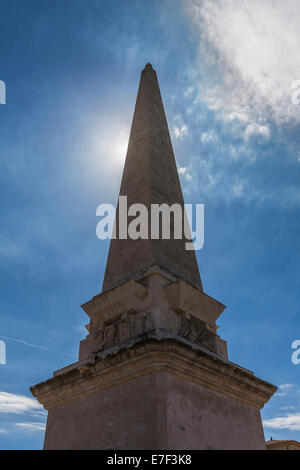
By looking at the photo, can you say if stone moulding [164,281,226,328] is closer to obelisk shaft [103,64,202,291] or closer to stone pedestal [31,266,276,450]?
stone pedestal [31,266,276,450]

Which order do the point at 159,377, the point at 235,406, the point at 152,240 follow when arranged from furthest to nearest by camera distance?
the point at 152,240
the point at 235,406
the point at 159,377

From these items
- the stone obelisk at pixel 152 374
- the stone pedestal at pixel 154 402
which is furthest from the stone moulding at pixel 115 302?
the stone pedestal at pixel 154 402

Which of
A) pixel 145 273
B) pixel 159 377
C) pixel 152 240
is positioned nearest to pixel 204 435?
pixel 159 377

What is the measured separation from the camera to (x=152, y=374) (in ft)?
19.3

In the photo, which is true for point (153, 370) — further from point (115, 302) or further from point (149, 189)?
point (149, 189)

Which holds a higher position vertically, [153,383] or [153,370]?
[153,370]

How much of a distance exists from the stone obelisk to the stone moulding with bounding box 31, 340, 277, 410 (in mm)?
17

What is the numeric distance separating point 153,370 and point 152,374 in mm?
59

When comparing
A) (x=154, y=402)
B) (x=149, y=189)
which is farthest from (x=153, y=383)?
(x=149, y=189)

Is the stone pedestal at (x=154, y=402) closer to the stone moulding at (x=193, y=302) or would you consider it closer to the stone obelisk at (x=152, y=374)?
the stone obelisk at (x=152, y=374)

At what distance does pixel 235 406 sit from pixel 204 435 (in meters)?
1.20

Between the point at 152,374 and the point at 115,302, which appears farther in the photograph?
the point at 115,302

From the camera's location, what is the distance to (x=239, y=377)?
23.0 feet
